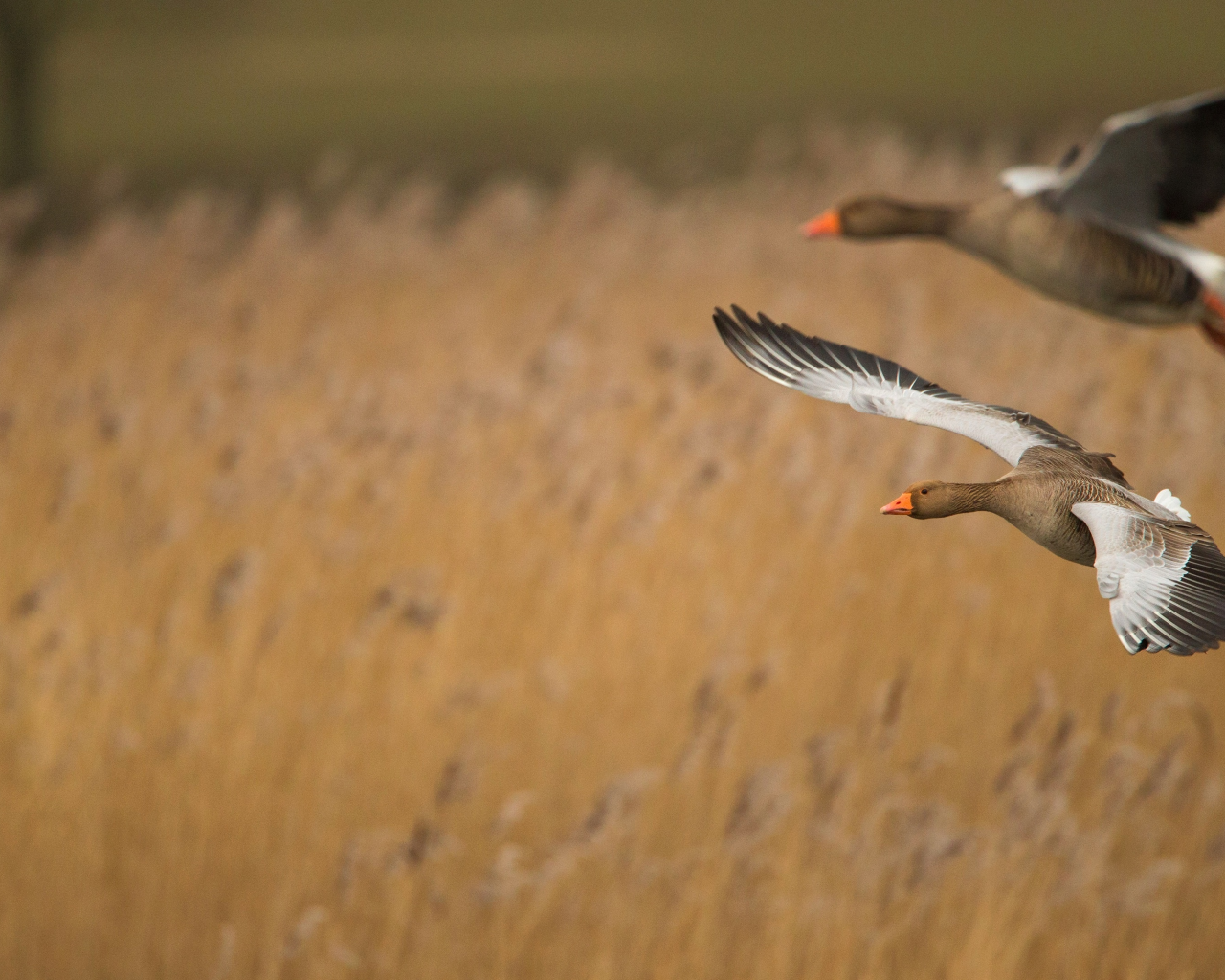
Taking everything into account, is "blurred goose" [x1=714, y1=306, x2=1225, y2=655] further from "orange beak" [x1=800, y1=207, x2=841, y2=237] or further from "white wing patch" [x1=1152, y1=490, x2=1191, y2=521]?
"orange beak" [x1=800, y1=207, x2=841, y2=237]

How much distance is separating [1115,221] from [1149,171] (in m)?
0.07

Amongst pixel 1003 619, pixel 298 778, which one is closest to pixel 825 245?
pixel 1003 619

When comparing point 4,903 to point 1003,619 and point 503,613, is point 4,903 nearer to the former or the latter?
point 503,613

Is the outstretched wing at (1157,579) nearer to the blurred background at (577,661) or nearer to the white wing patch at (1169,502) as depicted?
the white wing patch at (1169,502)

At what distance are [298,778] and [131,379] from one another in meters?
2.26

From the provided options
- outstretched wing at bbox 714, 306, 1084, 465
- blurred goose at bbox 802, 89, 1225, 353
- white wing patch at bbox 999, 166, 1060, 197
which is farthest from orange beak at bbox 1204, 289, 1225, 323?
outstretched wing at bbox 714, 306, 1084, 465

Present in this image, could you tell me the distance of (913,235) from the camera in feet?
2.49

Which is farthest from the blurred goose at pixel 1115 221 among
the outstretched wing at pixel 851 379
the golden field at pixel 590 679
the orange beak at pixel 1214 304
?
the golden field at pixel 590 679

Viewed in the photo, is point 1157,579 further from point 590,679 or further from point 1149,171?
point 590,679

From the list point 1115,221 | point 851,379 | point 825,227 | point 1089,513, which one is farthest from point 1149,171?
point 1089,513

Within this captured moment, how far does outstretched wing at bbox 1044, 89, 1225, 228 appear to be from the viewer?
26.7 inches

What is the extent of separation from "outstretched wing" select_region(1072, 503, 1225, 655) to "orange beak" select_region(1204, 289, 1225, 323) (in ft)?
1.15

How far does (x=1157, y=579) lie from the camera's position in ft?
0.89

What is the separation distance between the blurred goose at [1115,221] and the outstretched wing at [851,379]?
22cm
